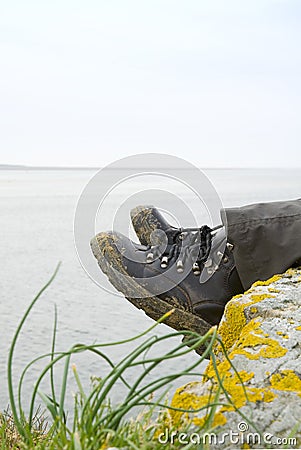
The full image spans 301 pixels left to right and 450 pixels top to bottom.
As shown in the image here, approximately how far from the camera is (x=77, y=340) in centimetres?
290

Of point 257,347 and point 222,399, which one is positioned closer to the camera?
point 222,399

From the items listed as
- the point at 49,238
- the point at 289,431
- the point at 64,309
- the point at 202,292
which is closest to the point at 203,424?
the point at 289,431

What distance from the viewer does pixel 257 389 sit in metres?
0.69

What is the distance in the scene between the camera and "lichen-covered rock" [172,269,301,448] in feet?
2.03

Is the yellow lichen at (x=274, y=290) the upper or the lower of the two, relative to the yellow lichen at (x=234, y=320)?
upper

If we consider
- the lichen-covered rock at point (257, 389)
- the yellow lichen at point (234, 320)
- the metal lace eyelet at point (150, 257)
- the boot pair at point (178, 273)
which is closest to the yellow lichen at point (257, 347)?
the lichen-covered rock at point (257, 389)

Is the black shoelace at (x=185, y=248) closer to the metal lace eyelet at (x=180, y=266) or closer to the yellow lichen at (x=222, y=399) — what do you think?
the metal lace eyelet at (x=180, y=266)

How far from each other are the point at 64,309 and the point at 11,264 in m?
1.40

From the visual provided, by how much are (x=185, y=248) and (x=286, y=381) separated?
100cm

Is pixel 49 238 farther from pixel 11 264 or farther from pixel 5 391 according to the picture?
pixel 5 391

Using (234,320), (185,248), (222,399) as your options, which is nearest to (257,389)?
(222,399)

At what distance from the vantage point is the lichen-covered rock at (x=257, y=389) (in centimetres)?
62

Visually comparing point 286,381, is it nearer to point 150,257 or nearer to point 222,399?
point 222,399

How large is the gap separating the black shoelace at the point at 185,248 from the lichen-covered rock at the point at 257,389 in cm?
65
